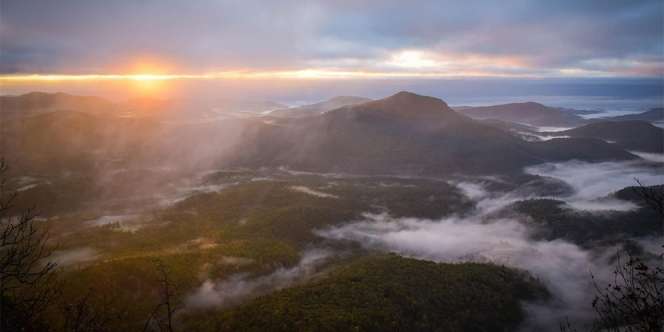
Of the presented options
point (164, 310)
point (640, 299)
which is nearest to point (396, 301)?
point (164, 310)

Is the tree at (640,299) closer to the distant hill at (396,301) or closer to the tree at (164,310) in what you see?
the tree at (164,310)

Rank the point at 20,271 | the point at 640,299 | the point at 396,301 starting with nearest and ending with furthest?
the point at 640,299, the point at 20,271, the point at 396,301

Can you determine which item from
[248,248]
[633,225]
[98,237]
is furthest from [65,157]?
[633,225]

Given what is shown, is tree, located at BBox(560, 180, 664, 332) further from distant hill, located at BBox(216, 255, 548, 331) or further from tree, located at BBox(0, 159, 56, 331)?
distant hill, located at BBox(216, 255, 548, 331)

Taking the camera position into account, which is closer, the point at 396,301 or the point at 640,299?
the point at 640,299

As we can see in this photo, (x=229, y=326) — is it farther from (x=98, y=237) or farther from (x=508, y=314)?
(x=98, y=237)

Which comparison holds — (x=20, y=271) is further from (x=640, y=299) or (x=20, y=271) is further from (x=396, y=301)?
(x=396, y=301)

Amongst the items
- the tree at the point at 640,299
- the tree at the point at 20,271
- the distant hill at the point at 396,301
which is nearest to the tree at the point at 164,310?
the tree at the point at 20,271

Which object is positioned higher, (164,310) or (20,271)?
(20,271)

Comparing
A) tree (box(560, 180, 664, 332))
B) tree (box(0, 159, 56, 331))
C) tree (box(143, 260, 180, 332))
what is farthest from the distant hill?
tree (box(560, 180, 664, 332))
